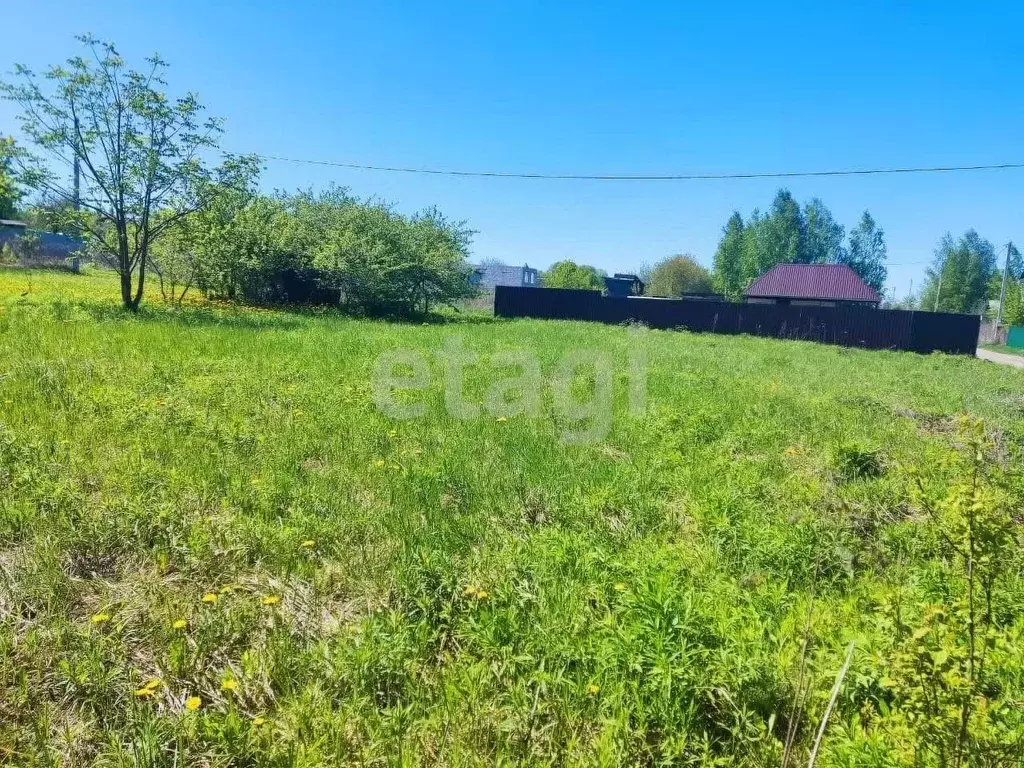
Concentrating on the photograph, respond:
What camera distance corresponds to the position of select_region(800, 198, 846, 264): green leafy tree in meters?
57.0

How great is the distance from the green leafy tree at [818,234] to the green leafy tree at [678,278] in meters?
9.85

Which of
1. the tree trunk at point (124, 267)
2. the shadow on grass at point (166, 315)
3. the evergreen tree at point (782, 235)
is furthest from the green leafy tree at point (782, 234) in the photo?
the tree trunk at point (124, 267)

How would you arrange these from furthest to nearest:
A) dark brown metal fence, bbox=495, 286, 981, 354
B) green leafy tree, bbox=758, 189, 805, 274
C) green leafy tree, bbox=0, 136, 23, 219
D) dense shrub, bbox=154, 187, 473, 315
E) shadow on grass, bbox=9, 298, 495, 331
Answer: green leafy tree, bbox=758, 189, 805, 274 → dark brown metal fence, bbox=495, 286, 981, 354 → dense shrub, bbox=154, 187, 473, 315 → green leafy tree, bbox=0, 136, 23, 219 → shadow on grass, bbox=9, 298, 495, 331

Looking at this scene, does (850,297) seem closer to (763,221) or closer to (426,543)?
(763,221)

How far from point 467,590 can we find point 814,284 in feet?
127

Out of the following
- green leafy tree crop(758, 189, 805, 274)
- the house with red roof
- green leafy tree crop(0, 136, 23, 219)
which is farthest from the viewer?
green leafy tree crop(758, 189, 805, 274)

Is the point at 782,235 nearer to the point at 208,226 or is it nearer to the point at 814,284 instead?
the point at 814,284

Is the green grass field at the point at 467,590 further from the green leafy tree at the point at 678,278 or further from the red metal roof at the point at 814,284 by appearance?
the green leafy tree at the point at 678,278

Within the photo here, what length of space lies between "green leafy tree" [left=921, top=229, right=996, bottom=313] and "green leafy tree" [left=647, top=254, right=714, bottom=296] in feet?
80.5

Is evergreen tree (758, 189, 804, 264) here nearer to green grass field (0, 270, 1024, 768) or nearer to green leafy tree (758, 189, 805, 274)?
green leafy tree (758, 189, 805, 274)

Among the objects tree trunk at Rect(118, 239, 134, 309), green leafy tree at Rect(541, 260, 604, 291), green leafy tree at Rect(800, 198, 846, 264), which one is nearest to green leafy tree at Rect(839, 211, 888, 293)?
green leafy tree at Rect(800, 198, 846, 264)

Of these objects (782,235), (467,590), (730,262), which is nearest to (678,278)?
(730,262)

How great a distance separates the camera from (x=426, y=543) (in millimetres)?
2809

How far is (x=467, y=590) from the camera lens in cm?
234
